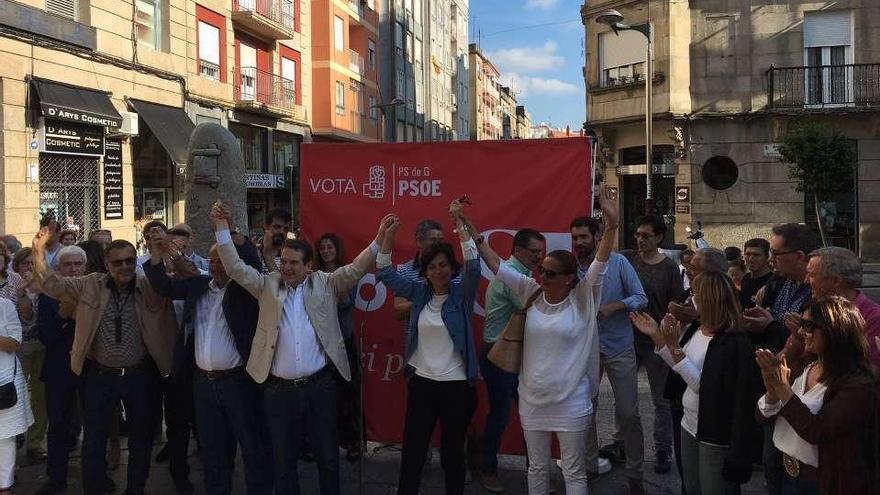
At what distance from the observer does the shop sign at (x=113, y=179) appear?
645 inches

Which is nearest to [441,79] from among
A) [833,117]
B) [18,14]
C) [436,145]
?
[833,117]

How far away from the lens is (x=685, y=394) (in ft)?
12.8

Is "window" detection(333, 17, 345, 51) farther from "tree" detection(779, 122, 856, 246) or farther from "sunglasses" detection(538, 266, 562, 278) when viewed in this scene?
"sunglasses" detection(538, 266, 562, 278)

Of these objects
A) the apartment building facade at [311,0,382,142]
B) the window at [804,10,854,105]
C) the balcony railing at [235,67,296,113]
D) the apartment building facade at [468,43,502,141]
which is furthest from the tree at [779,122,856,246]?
the apartment building facade at [468,43,502,141]

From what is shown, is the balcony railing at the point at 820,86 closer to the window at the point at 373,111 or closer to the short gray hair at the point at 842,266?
the short gray hair at the point at 842,266

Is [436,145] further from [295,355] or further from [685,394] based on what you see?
[685,394]

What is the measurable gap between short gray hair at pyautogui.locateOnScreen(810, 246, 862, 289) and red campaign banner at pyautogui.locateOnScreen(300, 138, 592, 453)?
184 cm

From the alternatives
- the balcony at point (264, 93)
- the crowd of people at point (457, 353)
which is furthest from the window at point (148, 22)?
the crowd of people at point (457, 353)

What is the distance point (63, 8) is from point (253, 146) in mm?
9492

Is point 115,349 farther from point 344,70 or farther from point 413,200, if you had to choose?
point 344,70

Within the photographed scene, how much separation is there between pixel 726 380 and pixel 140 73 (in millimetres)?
17032

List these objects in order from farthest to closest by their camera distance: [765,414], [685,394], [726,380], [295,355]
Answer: [295,355]
[685,394]
[726,380]
[765,414]

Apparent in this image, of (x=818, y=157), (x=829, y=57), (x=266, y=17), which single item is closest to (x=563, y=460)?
(x=818, y=157)

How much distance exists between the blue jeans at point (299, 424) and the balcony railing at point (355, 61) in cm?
2869
